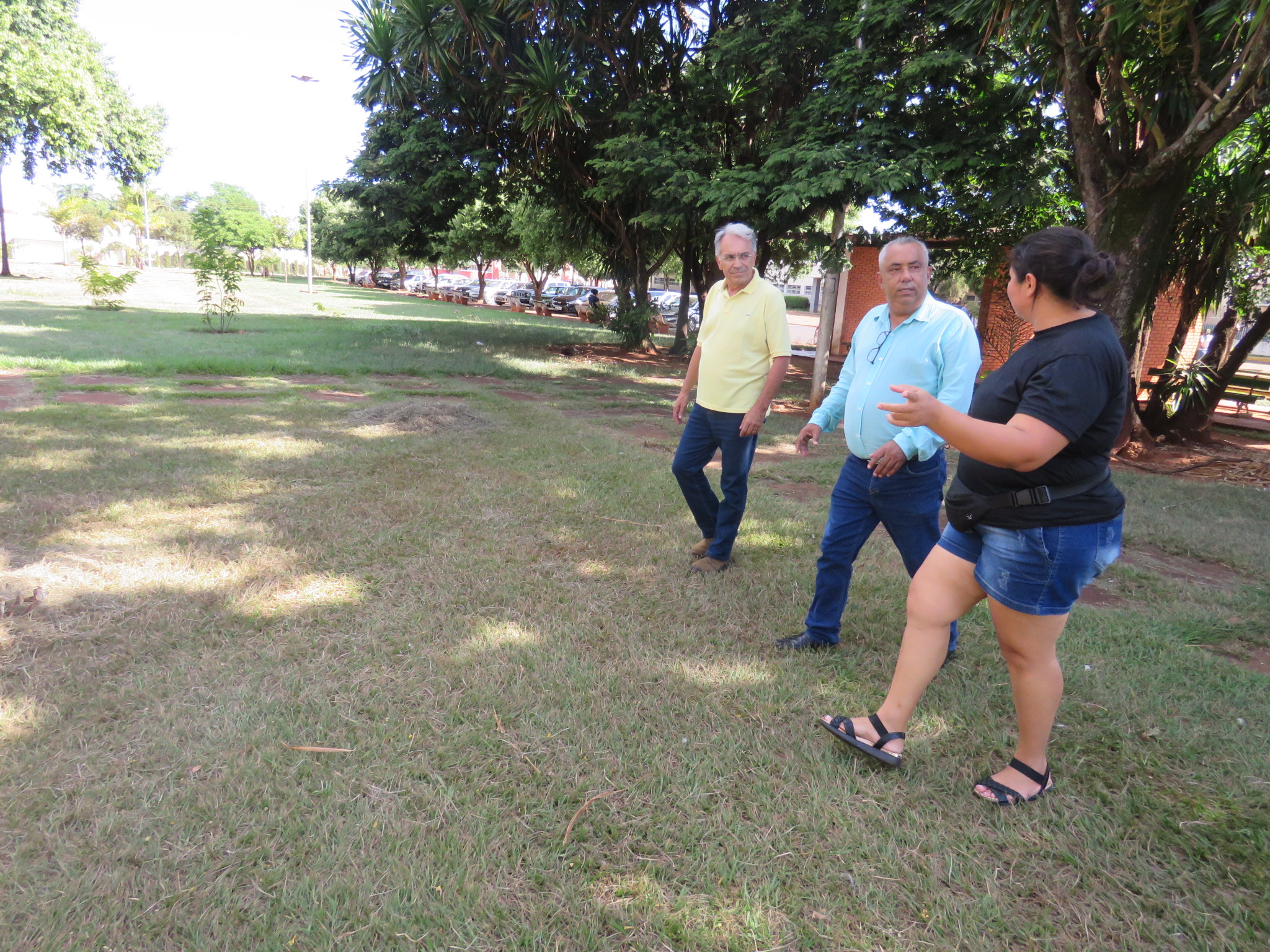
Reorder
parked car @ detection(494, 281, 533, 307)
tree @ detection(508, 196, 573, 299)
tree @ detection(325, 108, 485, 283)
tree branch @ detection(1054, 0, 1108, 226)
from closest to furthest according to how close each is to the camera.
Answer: tree branch @ detection(1054, 0, 1108, 226)
tree @ detection(325, 108, 485, 283)
tree @ detection(508, 196, 573, 299)
parked car @ detection(494, 281, 533, 307)

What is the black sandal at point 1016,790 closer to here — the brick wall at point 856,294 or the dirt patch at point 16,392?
the dirt patch at point 16,392

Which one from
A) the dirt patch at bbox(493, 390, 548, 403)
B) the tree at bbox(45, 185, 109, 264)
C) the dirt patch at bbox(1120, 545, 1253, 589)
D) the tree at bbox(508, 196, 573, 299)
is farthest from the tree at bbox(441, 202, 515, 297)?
the tree at bbox(45, 185, 109, 264)

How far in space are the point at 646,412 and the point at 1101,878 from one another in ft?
27.6

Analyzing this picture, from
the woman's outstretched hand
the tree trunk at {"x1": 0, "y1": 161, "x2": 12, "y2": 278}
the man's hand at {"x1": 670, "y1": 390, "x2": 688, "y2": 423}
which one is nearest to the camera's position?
the woman's outstretched hand

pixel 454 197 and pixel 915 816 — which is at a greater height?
pixel 454 197

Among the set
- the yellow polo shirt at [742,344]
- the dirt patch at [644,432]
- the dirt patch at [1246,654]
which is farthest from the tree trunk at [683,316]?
the dirt patch at [1246,654]

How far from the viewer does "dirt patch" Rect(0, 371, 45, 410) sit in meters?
7.61

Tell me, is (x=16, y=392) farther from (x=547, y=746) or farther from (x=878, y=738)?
(x=878, y=738)

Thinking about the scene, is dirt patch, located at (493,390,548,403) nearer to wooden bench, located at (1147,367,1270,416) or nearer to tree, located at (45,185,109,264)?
wooden bench, located at (1147,367,1270,416)

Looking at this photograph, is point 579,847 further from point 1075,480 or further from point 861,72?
point 861,72

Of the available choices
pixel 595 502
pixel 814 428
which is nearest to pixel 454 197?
pixel 595 502

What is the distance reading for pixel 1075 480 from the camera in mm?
2227

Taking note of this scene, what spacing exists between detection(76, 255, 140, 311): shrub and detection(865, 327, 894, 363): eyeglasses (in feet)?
72.4

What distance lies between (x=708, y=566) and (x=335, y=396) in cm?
695
